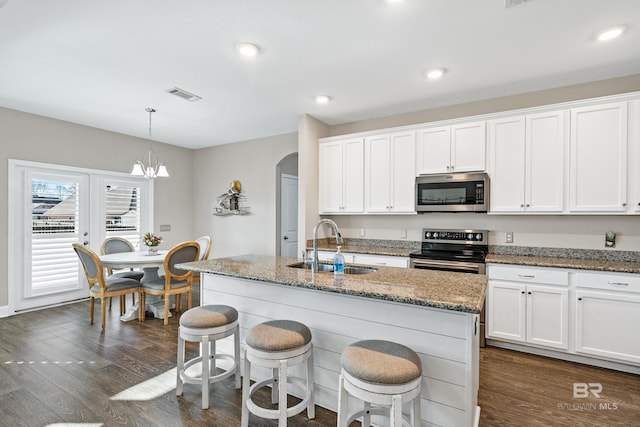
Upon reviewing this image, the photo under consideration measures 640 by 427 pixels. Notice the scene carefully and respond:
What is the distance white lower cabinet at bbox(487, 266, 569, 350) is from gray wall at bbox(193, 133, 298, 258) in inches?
132

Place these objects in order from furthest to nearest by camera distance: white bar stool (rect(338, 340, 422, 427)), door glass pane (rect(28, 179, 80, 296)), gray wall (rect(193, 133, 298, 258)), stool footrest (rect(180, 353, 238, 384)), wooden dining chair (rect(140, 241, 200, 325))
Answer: gray wall (rect(193, 133, 298, 258)) → door glass pane (rect(28, 179, 80, 296)) → wooden dining chair (rect(140, 241, 200, 325)) → stool footrest (rect(180, 353, 238, 384)) → white bar stool (rect(338, 340, 422, 427))

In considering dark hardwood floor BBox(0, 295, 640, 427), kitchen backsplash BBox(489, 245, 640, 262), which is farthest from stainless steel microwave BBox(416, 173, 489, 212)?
dark hardwood floor BBox(0, 295, 640, 427)

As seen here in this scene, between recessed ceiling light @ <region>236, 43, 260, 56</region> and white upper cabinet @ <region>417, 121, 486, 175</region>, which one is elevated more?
recessed ceiling light @ <region>236, 43, 260, 56</region>

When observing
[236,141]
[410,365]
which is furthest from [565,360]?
[236,141]

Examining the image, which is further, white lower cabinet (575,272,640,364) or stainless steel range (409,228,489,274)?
stainless steel range (409,228,489,274)

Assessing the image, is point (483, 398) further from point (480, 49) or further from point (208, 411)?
point (480, 49)

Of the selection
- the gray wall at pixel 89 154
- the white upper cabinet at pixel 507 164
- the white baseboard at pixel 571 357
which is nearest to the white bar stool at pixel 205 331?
the white baseboard at pixel 571 357

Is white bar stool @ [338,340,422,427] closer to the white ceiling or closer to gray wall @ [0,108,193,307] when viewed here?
the white ceiling

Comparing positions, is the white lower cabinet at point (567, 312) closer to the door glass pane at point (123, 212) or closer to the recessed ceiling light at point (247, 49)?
the recessed ceiling light at point (247, 49)

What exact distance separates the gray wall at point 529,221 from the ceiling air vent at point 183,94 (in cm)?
225

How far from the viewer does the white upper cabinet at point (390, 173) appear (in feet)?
12.7

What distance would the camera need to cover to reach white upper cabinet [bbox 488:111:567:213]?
3.09 meters

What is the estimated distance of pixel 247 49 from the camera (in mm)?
2562

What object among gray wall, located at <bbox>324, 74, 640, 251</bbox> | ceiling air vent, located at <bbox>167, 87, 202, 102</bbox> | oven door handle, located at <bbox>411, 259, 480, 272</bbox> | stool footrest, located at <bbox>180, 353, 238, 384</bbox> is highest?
ceiling air vent, located at <bbox>167, 87, 202, 102</bbox>
